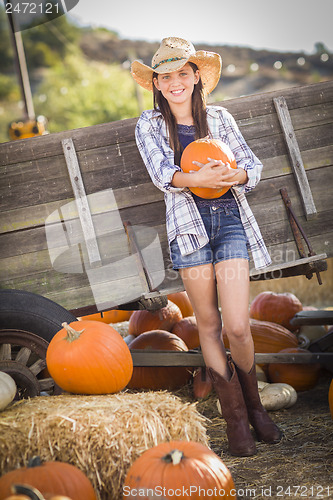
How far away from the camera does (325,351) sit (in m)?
3.84

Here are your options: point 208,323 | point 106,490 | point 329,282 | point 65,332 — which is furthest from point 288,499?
point 329,282

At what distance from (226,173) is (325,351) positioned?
6.20 ft

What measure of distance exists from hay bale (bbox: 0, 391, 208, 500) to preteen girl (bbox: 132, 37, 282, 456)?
70 cm

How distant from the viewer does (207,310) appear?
2738mm

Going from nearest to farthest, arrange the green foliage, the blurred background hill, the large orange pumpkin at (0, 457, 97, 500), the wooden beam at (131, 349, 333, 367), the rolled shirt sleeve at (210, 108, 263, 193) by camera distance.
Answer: the large orange pumpkin at (0, 457, 97, 500) < the rolled shirt sleeve at (210, 108, 263, 193) < the wooden beam at (131, 349, 333, 367) < the blurred background hill < the green foliage

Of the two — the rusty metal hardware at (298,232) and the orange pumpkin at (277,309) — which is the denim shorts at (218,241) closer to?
the rusty metal hardware at (298,232)

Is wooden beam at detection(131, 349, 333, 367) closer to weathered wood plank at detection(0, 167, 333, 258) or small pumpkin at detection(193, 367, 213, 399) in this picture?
small pumpkin at detection(193, 367, 213, 399)

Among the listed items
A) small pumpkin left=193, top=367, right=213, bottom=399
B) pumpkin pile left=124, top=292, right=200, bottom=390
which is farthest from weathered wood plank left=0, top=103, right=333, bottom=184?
small pumpkin left=193, top=367, right=213, bottom=399

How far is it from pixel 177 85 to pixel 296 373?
2.18 metres

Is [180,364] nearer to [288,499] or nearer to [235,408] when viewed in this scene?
[235,408]

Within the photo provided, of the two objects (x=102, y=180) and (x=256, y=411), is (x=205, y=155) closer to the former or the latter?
(x=102, y=180)

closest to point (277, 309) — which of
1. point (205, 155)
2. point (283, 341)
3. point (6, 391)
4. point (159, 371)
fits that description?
point (283, 341)

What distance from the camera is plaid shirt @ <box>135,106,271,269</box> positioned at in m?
2.70

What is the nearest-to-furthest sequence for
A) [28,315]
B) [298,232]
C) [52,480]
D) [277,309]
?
[52,480] → [28,315] → [298,232] → [277,309]
